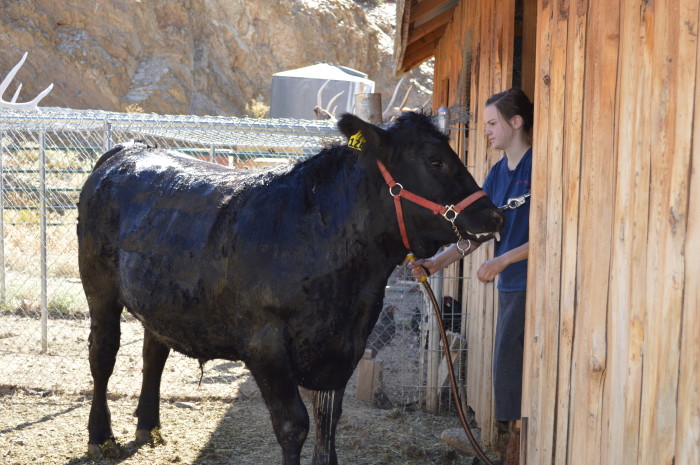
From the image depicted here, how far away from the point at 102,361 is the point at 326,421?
1.89m

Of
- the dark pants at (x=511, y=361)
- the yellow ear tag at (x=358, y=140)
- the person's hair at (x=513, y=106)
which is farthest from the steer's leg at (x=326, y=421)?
the person's hair at (x=513, y=106)

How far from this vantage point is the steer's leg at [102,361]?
517 centimetres

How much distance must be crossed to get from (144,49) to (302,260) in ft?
93.9

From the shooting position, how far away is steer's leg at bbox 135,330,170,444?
17.9 ft

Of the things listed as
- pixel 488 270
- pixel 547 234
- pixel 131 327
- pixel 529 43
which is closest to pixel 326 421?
pixel 488 270

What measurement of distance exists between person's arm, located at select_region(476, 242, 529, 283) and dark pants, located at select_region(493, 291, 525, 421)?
334mm

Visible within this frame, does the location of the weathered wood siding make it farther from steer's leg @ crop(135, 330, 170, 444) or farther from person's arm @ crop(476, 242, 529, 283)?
steer's leg @ crop(135, 330, 170, 444)

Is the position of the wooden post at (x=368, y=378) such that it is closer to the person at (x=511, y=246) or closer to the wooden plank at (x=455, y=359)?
the wooden plank at (x=455, y=359)

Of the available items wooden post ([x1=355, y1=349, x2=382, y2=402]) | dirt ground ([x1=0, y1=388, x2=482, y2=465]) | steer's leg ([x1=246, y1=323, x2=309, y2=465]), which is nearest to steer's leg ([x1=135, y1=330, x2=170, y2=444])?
dirt ground ([x1=0, y1=388, x2=482, y2=465])

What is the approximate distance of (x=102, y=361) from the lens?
532cm

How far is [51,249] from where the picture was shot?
48.6ft

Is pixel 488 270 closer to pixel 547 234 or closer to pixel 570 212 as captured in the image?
pixel 547 234

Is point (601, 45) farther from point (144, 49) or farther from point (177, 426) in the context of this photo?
point (144, 49)

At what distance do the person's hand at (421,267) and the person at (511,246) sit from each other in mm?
12
